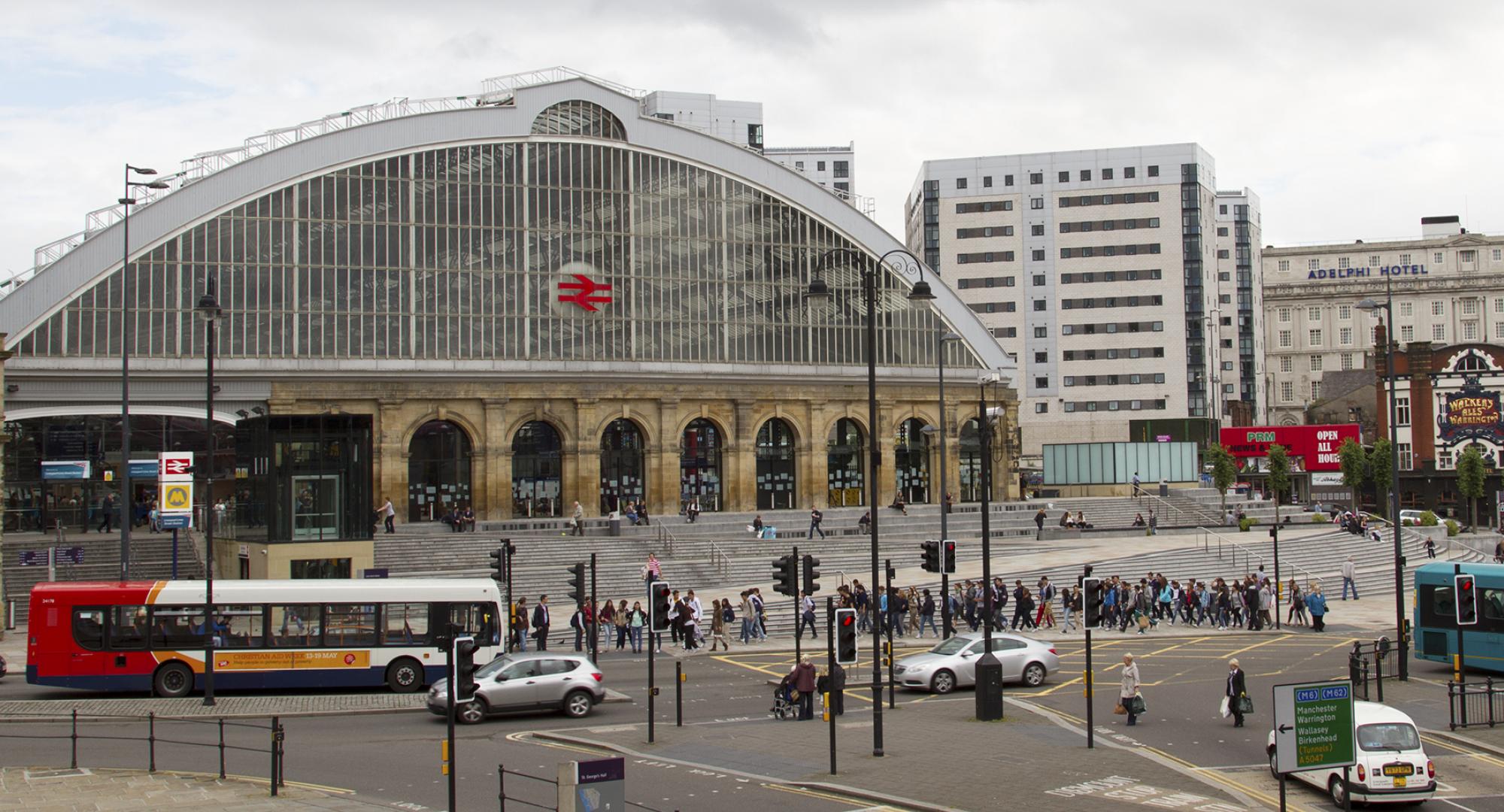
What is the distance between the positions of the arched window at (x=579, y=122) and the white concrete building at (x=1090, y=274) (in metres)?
52.1

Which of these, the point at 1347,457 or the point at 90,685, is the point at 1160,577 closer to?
the point at 90,685

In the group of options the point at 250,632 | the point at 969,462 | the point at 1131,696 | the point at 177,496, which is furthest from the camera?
the point at 969,462

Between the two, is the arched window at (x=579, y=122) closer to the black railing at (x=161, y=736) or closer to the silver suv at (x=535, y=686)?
the silver suv at (x=535, y=686)

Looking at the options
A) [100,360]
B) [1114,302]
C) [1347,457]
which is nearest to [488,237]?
[100,360]

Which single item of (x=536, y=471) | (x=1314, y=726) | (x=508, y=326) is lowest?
(x=1314, y=726)

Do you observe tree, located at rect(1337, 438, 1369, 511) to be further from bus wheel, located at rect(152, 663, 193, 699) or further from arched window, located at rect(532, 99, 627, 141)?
bus wheel, located at rect(152, 663, 193, 699)

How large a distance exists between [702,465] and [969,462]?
16253mm

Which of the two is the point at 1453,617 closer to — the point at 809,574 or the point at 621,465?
the point at 809,574

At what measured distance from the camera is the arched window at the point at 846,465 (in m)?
73.2

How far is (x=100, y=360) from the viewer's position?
57.9 metres

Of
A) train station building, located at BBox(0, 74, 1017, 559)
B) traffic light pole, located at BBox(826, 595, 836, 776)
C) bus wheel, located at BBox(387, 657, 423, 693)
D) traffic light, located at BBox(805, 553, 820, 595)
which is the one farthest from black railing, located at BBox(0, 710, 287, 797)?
train station building, located at BBox(0, 74, 1017, 559)

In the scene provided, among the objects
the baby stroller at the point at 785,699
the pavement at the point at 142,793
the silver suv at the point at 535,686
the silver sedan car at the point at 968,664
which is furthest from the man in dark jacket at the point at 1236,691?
the pavement at the point at 142,793

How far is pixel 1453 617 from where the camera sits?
32750mm

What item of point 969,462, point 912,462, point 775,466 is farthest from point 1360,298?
point 775,466
